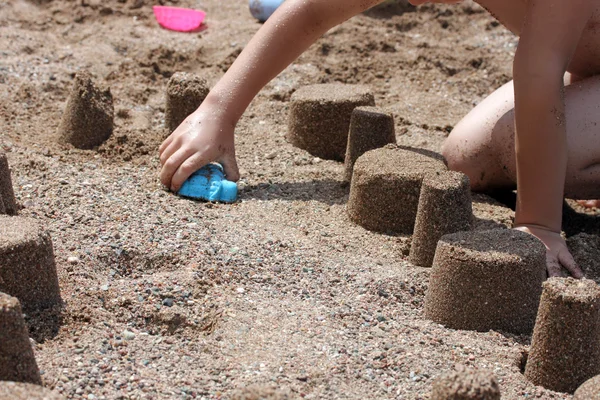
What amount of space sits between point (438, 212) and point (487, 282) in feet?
1.25

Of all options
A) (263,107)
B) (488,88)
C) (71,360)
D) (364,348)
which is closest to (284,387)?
(364,348)

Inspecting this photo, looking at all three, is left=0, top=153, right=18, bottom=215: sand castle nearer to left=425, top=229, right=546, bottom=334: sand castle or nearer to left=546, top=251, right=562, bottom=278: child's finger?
left=425, top=229, right=546, bottom=334: sand castle

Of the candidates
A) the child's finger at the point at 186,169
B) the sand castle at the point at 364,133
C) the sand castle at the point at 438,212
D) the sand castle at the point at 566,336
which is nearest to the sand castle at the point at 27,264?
the child's finger at the point at 186,169

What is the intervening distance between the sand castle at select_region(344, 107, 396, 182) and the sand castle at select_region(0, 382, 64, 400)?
68.6 inches

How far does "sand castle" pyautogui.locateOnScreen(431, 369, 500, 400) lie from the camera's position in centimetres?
168

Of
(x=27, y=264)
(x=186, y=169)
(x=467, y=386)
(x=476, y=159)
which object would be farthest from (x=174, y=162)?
(x=467, y=386)

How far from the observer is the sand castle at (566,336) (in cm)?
198

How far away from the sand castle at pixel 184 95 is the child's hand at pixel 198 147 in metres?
0.25

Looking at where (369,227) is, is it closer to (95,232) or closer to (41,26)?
(95,232)

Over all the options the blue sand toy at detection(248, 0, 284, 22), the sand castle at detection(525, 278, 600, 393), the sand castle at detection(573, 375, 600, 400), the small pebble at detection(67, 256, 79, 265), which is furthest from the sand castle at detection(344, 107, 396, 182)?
the blue sand toy at detection(248, 0, 284, 22)

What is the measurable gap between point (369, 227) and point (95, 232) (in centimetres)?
87

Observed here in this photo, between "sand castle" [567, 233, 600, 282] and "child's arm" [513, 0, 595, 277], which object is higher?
"child's arm" [513, 0, 595, 277]

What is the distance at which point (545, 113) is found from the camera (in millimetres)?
2559

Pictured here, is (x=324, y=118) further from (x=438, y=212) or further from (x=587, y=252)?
(x=587, y=252)
